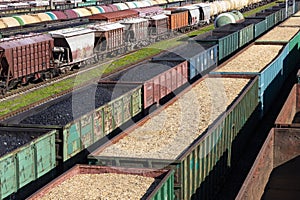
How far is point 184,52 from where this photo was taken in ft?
111

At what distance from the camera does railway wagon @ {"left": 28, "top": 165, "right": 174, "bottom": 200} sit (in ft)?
39.5

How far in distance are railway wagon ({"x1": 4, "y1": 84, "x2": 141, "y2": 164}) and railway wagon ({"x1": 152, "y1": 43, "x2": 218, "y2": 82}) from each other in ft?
24.2

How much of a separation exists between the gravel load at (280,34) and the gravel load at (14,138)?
24.7 metres

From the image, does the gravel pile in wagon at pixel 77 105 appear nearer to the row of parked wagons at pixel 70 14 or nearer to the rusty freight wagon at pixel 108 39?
the rusty freight wagon at pixel 108 39

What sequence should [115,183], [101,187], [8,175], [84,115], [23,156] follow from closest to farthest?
[101,187] < [115,183] < [8,175] < [23,156] < [84,115]

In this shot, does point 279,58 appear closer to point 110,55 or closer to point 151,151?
point 151,151

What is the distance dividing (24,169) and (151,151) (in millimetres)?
3458

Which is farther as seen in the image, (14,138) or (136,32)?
(136,32)

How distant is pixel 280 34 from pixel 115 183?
31.5m

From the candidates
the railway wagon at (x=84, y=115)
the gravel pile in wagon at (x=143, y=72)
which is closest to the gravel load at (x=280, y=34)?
the gravel pile in wagon at (x=143, y=72)

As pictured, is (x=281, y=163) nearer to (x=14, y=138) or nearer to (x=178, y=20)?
(x=14, y=138)

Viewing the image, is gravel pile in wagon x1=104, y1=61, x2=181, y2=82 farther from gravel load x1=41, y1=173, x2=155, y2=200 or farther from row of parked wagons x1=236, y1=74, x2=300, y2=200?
gravel load x1=41, y1=173, x2=155, y2=200

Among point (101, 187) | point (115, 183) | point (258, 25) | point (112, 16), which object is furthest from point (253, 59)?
point (112, 16)

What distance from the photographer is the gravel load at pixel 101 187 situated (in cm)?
1204
